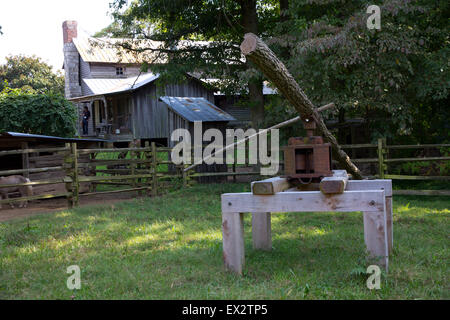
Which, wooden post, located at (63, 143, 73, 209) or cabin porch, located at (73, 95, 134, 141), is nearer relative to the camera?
wooden post, located at (63, 143, 73, 209)

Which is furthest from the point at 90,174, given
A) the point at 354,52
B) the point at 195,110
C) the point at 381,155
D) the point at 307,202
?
the point at 307,202

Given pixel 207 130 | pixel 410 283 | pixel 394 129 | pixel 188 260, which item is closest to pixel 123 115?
pixel 207 130

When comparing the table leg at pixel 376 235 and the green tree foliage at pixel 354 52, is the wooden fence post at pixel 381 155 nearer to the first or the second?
the green tree foliage at pixel 354 52

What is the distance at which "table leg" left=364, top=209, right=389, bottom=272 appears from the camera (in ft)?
14.1

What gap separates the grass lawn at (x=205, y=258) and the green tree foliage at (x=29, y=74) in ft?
121

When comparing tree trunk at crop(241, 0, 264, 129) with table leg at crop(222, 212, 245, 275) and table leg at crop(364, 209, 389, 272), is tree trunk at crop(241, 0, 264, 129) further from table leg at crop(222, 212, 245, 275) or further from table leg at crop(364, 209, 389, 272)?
table leg at crop(364, 209, 389, 272)

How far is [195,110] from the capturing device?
18.4 m

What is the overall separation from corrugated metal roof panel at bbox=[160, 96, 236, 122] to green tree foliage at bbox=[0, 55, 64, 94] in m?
26.9

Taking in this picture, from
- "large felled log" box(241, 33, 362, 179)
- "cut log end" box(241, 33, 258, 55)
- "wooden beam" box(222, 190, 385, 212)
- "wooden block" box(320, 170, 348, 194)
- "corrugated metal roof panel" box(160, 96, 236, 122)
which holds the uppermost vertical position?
"corrugated metal roof panel" box(160, 96, 236, 122)

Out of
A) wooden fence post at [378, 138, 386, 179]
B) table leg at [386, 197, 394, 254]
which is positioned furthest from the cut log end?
wooden fence post at [378, 138, 386, 179]

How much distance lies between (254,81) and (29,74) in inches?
1427
